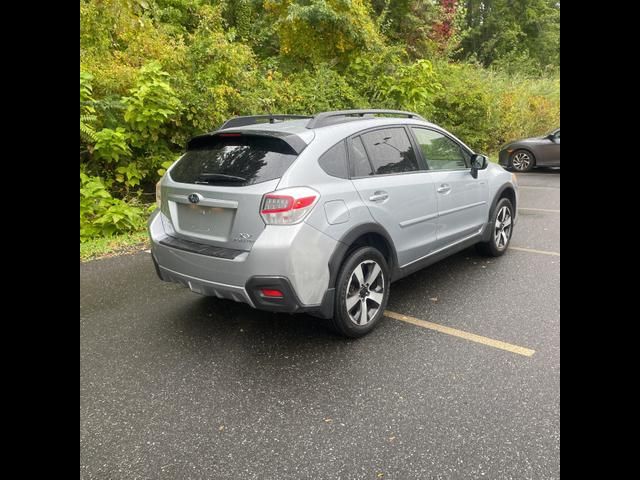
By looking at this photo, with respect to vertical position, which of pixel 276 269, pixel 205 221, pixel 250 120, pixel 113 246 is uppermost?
pixel 250 120

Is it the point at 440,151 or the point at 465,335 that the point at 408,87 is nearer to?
the point at 440,151

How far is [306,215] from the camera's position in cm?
302

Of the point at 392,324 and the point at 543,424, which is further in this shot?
the point at 392,324

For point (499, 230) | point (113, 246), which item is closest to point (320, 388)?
point (499, 230)

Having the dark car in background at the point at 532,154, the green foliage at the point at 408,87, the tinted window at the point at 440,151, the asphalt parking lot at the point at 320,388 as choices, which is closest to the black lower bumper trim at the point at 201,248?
the asphalt parking lot at the point at 320,388

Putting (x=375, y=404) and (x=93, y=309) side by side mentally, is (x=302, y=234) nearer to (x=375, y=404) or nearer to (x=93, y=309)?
(x=375, y=404)

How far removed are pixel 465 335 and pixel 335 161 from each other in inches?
65.0

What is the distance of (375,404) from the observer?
2.71 meters

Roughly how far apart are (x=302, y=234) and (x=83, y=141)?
5.03 meters

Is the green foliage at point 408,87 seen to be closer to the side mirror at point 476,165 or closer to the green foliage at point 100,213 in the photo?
the side mirror at point 476,165
